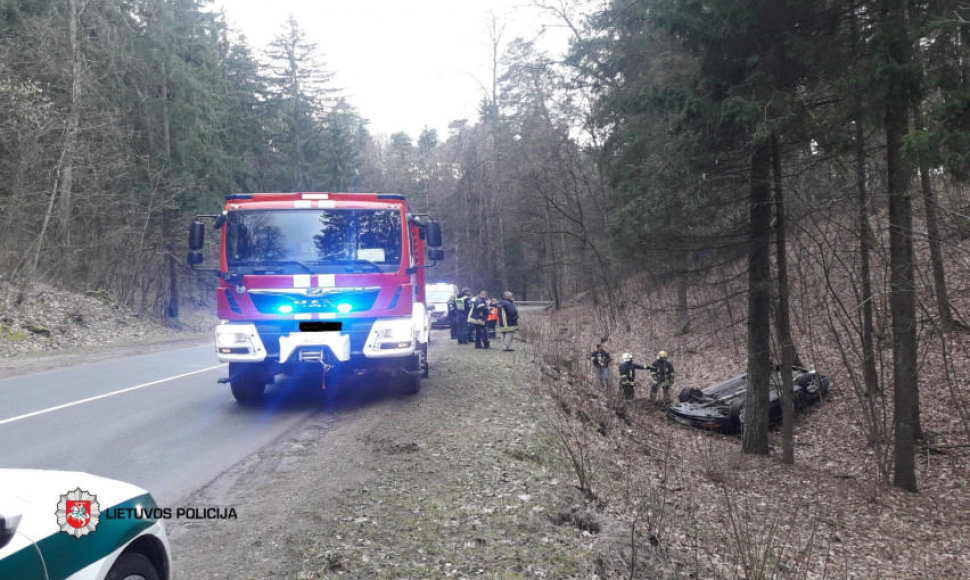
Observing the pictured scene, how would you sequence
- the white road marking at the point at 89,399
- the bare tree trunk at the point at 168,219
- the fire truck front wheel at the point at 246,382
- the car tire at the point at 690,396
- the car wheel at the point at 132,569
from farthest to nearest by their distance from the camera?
the bare tree trunk at the point at 168,219 → the car tire at the point at 690,396 → the fire truck front wheel at the point at 246,382 → the white road marking at the point at 89,399 → the car wheel at the point at 132,569

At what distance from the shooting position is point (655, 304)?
24719 millimetres

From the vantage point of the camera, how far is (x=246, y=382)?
942 cm

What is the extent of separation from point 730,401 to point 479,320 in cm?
727

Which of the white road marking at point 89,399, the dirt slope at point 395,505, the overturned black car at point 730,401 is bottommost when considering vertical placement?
the overturned black car at point 730,401

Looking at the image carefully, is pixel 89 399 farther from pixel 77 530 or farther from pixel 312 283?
pixel 77 530

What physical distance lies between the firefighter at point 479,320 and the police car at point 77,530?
1539 centimetres

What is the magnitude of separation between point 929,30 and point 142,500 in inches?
357

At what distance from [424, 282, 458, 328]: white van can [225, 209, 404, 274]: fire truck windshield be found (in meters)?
18.4

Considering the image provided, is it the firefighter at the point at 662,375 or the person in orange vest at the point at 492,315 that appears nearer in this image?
the firefighter at the point at 662,375

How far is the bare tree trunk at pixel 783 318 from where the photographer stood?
1087 cm

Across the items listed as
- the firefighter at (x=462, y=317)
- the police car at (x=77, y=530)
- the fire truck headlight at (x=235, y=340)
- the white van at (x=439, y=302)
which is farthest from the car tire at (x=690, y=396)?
the white van at (x=439, y=302)

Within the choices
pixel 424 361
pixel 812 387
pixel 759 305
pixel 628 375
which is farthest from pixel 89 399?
pixel 812 387

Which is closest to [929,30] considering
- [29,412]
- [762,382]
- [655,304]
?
[762,382]

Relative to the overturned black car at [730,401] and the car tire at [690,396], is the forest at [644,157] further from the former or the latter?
the car tire at [690,396]
